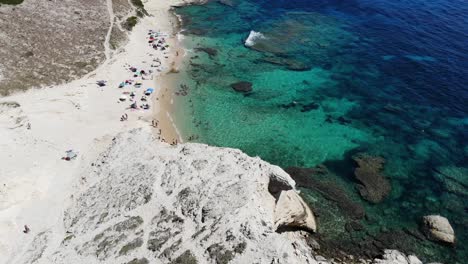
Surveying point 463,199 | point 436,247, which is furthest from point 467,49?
point 436,247

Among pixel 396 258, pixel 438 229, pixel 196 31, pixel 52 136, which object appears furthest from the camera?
pixel 196 31

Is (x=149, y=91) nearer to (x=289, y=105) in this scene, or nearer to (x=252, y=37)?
(x=289, y=105)

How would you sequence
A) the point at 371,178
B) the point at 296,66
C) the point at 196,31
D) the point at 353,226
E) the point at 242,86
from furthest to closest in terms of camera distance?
the point at 196,31 → the point at 296,66 → the point at 242,86 → the point at 371,178 → the point at 353,226

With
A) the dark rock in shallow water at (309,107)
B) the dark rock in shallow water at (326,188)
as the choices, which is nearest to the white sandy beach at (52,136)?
the dark rock in shallow water at (326,188)

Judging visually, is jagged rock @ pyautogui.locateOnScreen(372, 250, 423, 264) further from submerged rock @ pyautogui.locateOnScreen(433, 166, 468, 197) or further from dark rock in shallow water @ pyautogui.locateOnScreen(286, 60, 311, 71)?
dark rock in shallow water @ pyautogui.locateOnScreen(286, 60, 311, 71)

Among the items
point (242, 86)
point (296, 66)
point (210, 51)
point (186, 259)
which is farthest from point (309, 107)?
point (186, 259)

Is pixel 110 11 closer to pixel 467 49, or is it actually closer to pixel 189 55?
pixel 189 55

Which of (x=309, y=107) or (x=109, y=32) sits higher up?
(x=109, y=32)
